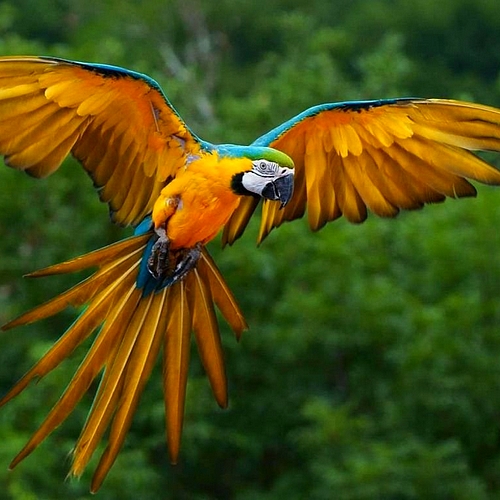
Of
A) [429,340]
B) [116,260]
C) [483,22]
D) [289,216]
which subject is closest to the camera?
[116,260]

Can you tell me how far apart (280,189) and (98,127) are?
66cm

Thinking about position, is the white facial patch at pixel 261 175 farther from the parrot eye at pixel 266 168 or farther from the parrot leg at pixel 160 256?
the parrot leg at pixel 160 256

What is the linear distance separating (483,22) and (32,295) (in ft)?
53.7

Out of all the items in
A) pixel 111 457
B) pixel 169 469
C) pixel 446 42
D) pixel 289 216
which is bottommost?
pixel 446 42

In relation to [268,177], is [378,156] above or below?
below

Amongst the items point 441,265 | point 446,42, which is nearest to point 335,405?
point 441,265

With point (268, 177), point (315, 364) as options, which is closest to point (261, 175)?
point (268, 177)

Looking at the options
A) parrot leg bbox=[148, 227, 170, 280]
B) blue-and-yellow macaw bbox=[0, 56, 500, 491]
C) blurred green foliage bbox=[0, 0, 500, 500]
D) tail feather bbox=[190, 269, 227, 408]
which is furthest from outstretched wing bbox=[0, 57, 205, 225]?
blurred green foliage bbox=[0, 0, 500, 500]

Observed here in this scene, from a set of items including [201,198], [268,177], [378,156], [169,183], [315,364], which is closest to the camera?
[268,177]

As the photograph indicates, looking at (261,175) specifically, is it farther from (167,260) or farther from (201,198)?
(167,260)

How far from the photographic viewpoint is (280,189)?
14.1ft

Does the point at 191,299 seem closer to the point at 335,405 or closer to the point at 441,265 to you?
the point at 335,405

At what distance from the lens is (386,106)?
4844 mm

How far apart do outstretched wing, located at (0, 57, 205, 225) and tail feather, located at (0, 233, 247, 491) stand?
0.20m
